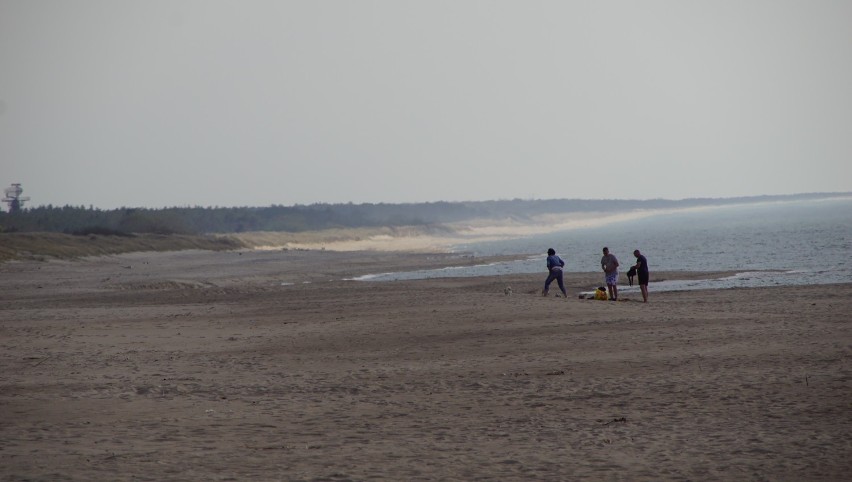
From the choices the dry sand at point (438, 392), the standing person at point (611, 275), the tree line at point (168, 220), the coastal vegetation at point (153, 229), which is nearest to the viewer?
the dry sand at point (438, 392)

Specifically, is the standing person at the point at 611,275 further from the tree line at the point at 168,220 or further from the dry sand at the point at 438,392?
the tree line at the point at 168,220

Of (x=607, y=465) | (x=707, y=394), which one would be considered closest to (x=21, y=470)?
(x=607, y=465)

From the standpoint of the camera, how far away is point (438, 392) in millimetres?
12109

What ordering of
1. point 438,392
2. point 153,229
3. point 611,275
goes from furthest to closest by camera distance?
point 153,229 < point 611,275 < point 438,392

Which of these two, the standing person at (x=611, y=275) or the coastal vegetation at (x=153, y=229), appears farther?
the coastal vegetation at (x=153, y=229)

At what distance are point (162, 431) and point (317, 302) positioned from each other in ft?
56.5

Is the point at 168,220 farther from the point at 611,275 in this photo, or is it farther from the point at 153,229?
the point at 611,275

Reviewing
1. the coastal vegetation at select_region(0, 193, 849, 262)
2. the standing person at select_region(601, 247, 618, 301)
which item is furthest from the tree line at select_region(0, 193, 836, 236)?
the standing person at select_region(601, 247, 618, 301)

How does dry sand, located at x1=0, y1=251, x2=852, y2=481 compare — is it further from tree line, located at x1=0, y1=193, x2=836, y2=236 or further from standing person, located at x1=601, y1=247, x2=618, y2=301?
tree line, located at x1=0, y1=193, x2=836, y2=236

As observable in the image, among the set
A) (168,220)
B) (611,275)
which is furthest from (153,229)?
(611,275)

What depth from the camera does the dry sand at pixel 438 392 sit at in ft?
27.8

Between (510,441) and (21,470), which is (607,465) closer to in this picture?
(510,441)

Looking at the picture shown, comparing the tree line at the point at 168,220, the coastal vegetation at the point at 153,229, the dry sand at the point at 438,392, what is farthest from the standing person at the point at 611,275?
the tree line at the point at 168,220

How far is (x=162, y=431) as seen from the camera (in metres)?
9.98
